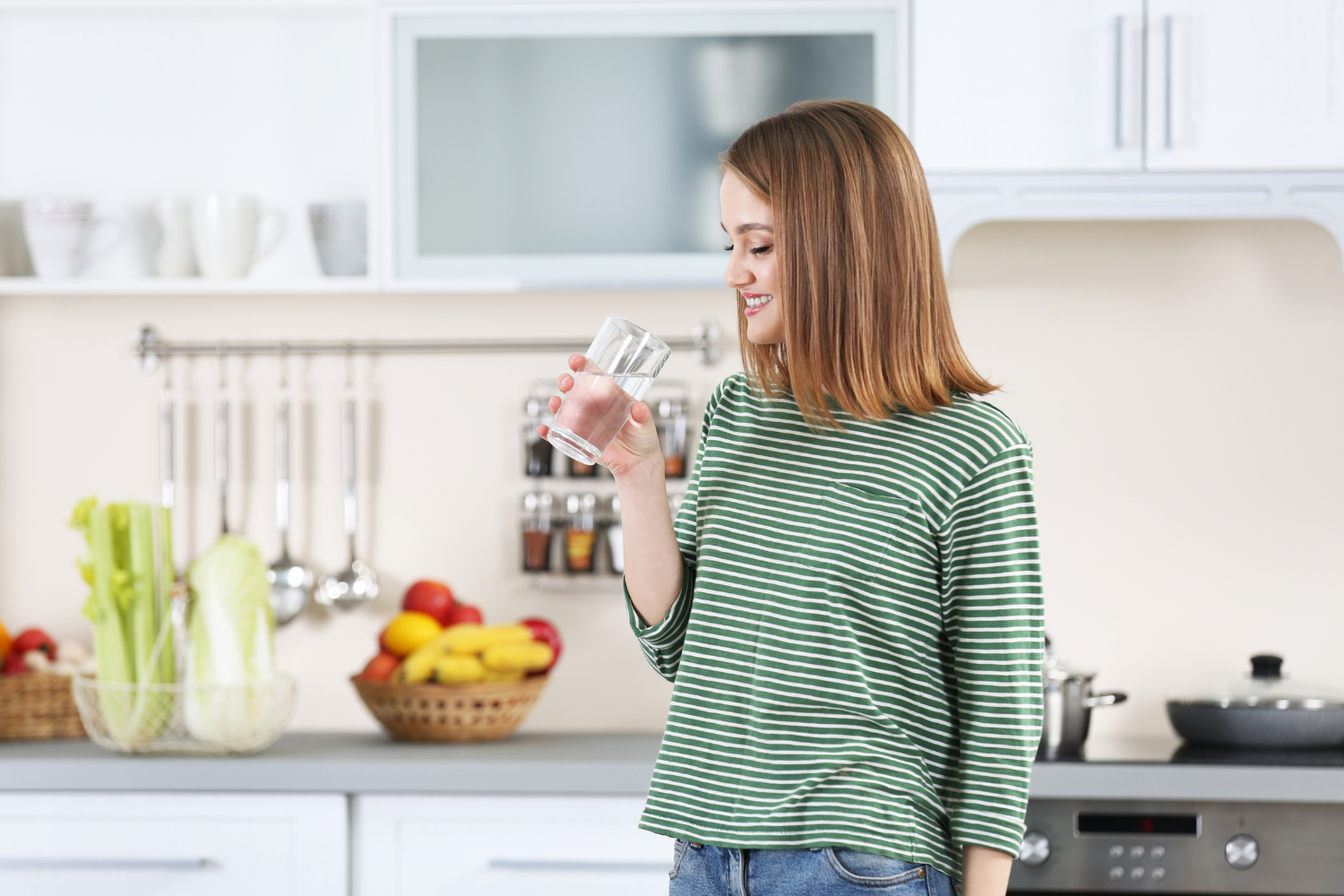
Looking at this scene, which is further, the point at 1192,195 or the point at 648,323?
the point at 648,323

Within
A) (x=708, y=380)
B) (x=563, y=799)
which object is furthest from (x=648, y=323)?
(x=563, y=799)

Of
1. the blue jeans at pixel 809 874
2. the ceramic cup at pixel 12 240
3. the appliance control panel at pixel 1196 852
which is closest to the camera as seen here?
the blue jeans at pixel 809 874

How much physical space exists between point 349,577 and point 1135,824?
1398mm

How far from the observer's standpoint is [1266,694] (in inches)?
78.7

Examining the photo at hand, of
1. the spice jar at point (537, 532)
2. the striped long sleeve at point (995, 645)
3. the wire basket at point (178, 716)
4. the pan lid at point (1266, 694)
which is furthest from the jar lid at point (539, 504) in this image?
the striped long sleeve at point (995, 645)

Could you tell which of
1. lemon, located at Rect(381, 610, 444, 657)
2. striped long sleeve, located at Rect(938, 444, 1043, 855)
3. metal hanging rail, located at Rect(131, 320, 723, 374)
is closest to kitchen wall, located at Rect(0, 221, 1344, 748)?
metal hanging rail, located at Rect(131, 320, 723, 374)

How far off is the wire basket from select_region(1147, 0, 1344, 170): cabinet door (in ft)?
5.35

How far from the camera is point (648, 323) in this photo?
7.80 feet

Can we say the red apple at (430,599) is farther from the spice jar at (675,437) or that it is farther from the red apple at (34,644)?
the red apple at (34,644)

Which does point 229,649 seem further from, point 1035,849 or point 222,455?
point 1035,849

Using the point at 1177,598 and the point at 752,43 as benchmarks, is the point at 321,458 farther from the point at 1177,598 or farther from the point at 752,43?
the point at 1177,598

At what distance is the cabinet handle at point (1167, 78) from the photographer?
1.98m

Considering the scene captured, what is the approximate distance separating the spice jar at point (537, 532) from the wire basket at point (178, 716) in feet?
1.72

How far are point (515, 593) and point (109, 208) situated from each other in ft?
3.39
